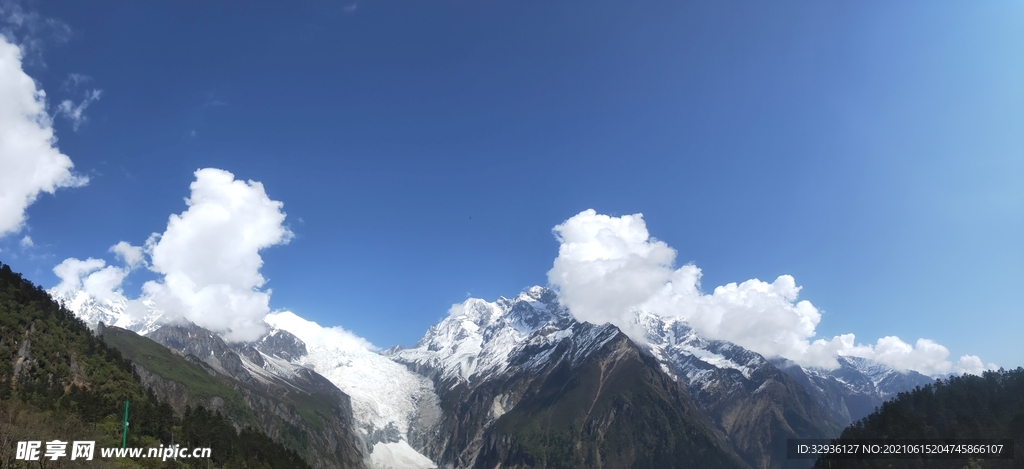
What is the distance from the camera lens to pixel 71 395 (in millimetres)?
122500

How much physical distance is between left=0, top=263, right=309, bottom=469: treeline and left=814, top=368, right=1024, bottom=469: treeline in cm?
17811

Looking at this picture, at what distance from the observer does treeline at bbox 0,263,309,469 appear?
10019 centimetres

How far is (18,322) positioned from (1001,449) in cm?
23745

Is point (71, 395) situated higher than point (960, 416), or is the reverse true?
point (71, 395)

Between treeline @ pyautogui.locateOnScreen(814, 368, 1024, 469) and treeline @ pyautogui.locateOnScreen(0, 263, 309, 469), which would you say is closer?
treeline @ pyautogui.locateOnScreen(0, 263, 309, 469)

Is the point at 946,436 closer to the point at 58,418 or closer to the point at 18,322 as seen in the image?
the point at 58,418

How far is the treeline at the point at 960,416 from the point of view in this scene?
154500 millimetres

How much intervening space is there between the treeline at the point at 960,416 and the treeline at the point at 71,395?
178m

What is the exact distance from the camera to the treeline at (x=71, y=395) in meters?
100

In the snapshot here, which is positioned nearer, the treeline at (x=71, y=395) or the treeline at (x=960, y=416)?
the treeline at (x=71, y=395)

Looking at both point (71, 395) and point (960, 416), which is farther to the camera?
point (960, 416)

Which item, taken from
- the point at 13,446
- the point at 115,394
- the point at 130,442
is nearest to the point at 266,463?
the point at 115,394

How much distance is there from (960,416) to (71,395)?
234 meters

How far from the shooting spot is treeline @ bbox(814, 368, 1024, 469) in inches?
6083
